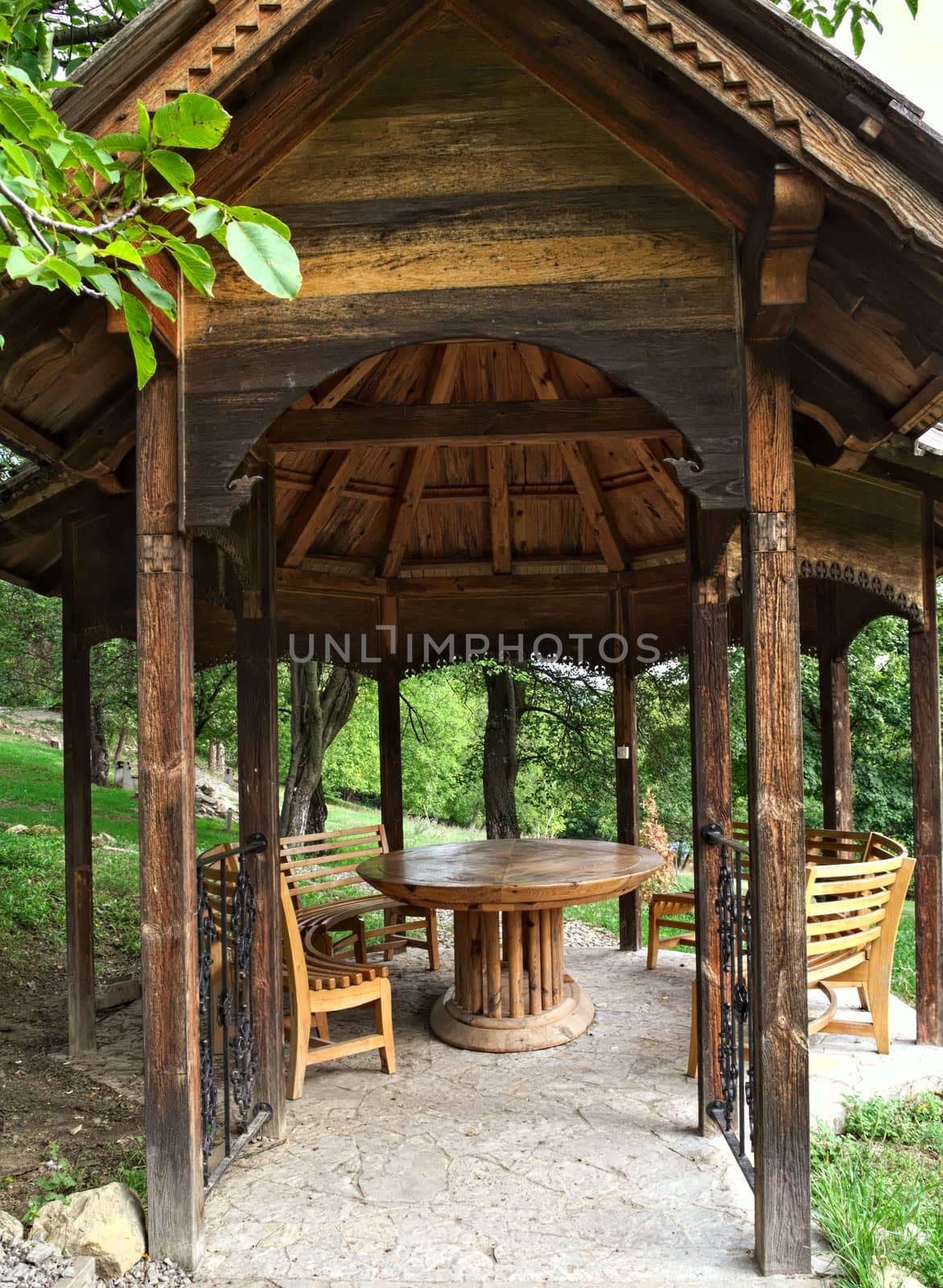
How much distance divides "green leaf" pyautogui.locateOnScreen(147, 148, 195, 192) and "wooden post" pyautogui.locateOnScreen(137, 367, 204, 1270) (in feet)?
4.32

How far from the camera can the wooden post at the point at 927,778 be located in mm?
4734

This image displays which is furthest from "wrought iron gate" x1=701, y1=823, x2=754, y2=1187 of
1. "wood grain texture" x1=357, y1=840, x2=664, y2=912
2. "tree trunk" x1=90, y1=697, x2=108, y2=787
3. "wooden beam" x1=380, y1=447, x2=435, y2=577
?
"tree trunk" x1=90, y1=697, x2=108, y2=787

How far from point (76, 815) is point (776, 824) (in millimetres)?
3912

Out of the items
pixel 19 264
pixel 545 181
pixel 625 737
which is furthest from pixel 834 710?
pixel 19 264

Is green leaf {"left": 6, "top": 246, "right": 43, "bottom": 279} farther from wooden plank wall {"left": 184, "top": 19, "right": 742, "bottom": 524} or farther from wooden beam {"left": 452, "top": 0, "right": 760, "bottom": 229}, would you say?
wooden beam {"left": 452, "top": 0, "right": 760, "bottom": 229}

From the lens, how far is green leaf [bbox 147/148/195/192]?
5.24 feet

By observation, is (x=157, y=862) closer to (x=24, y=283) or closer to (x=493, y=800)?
(x=24, y=283)

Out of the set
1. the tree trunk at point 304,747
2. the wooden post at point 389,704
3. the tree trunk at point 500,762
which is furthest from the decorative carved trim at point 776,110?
the tree trunk at point 304,747

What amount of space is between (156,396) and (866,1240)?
3346mm

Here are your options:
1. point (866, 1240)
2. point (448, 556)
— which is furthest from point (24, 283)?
point (448, 556)

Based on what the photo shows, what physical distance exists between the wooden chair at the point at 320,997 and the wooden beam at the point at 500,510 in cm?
363

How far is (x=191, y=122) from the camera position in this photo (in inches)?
62.1

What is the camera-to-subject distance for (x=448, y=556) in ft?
24.4

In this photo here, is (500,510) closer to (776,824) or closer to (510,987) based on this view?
(510,987)
